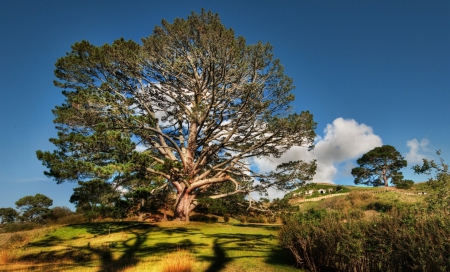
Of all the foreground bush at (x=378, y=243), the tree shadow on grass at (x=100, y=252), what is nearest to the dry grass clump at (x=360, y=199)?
the tree shadow on grass at (x=100, y=252)

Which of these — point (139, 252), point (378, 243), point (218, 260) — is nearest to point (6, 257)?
point (139, 252)

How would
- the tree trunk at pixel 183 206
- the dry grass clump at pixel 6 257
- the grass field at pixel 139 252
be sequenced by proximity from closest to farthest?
the grass field at pixel 139 252
the dry grass clump at pixel 6 257
the tree trunk at pixel 183 206

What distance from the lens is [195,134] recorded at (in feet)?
61.7

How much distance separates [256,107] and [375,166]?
4827 centimetres

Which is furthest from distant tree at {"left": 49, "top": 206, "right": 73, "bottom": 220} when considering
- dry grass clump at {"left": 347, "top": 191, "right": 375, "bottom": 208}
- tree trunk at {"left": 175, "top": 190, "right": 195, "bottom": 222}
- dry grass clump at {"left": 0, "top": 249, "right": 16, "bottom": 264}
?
dry grass clump at {"left": 347, "top": 191, "right": 375, "bottom": 208}

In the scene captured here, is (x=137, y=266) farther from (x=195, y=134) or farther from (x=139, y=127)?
(x=195, y=134)

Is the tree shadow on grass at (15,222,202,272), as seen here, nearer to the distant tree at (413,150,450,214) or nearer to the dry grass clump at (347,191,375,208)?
the distant tree at (413,150,450,214)

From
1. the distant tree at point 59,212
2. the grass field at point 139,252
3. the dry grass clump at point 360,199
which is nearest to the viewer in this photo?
the grass field at point 139,252

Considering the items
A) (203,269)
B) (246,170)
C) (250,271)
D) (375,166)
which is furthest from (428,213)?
(375,166)

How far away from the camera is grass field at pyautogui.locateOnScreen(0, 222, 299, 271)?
7.44 m

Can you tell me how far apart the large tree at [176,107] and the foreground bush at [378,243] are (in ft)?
30.6

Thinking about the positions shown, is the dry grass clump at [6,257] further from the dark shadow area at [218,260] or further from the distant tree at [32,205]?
the distant tree at [32,205]

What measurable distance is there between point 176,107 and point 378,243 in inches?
633

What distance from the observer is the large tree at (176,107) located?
13367 millimetres
